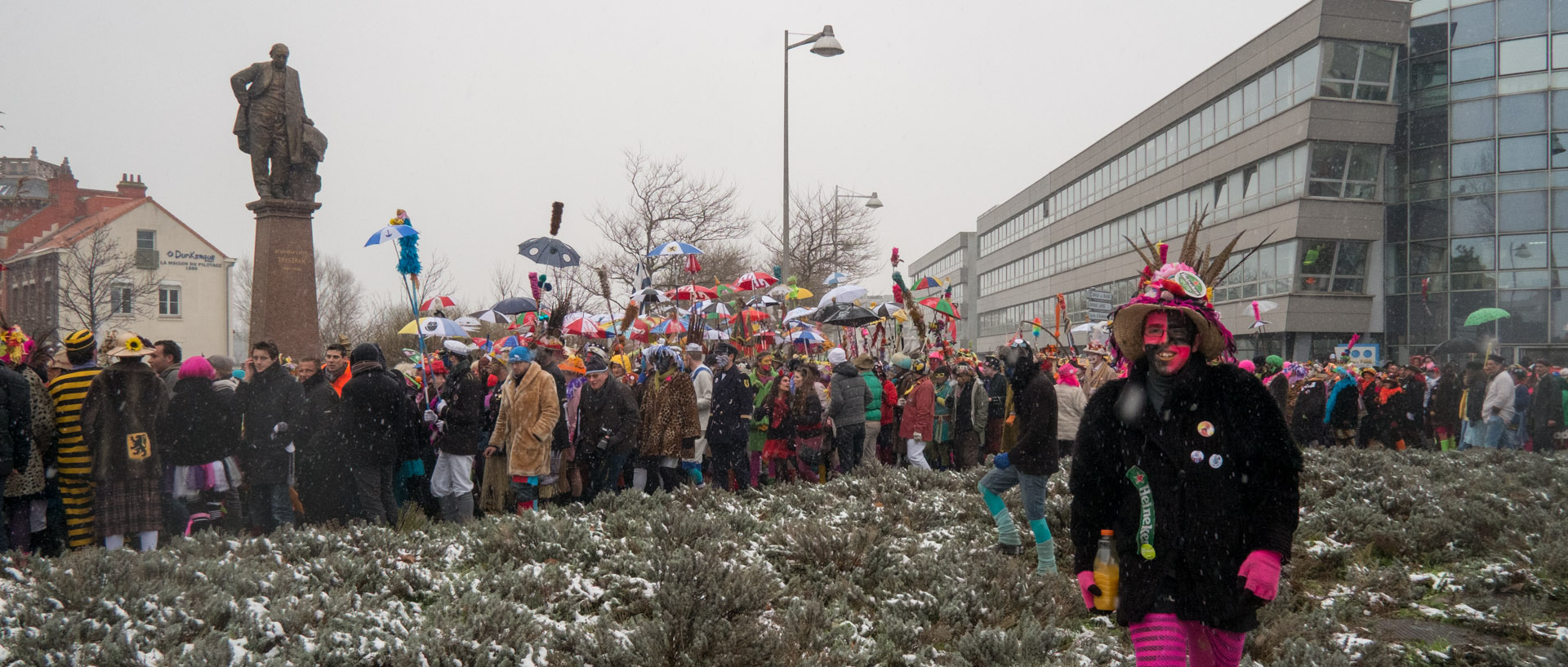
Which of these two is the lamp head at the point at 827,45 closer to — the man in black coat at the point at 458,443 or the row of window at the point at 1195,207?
the row of window at the point at 1195,207

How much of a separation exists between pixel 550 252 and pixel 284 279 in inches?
141

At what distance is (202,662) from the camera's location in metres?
4.19

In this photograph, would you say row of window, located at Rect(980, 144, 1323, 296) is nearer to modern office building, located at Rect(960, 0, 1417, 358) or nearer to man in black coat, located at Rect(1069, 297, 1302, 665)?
modern office building, located at Rect(960, 0, 1417, 358)

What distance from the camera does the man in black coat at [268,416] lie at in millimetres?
8008

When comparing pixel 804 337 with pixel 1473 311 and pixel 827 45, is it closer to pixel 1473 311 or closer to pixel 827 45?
pixel 827 45

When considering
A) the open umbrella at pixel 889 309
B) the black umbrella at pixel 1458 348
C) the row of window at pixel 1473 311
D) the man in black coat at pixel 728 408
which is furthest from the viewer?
the row of window at pixel 1473 311

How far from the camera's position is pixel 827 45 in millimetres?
17500

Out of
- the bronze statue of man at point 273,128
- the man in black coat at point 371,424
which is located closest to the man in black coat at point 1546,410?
the man in black coat at point 371,424

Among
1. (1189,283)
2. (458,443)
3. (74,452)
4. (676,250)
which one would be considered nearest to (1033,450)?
(1189,283)

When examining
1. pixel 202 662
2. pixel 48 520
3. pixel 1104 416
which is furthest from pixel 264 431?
pixel 1104 416

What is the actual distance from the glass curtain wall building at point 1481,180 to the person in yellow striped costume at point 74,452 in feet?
123

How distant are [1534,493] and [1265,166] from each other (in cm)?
2892

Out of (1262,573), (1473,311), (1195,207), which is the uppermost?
(1195,207)

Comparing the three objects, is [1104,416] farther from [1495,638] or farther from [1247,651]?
[1495,638]
